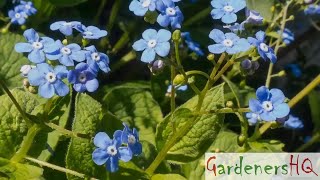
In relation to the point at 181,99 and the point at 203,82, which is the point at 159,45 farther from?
the point at 181,99

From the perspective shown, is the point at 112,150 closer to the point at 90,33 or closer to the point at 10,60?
the point at 90,33

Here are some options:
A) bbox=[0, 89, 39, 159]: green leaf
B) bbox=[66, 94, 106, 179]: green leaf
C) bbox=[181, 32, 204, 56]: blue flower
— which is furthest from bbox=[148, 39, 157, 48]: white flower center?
bbox=[181, 32, 204, 56]: blue flower

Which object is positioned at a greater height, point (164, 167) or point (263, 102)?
point (263, 102)

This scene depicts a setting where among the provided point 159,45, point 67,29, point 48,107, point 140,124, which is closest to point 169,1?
point 159,45

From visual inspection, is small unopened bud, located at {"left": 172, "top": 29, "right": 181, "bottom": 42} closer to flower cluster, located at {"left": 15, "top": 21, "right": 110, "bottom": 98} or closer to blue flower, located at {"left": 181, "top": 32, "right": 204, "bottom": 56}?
Answer: flower cluster, located at {"left": 15, "top": 21, "right": 110, "bottom": 98}

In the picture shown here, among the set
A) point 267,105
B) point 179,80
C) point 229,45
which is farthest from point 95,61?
point 267,105

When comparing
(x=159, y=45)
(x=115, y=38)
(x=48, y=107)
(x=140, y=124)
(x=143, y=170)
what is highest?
(x=159, y=45)
